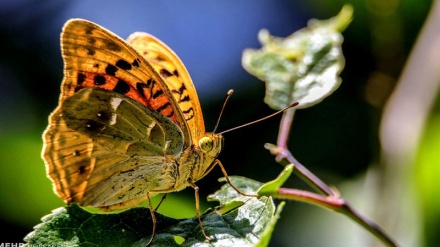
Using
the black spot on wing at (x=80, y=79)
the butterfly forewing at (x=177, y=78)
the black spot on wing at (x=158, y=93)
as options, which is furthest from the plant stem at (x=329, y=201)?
the black spot on wing at (x=80, y=79)

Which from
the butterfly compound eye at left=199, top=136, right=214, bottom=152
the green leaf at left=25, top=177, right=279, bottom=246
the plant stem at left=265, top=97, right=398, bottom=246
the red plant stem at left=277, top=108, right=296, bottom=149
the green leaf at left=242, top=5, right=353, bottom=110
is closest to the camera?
the green leaf at left=25, top=177, right=279, bottom=246

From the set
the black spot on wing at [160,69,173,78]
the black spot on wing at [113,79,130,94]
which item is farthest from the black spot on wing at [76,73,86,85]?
the black spot on wing at [160,69,173,78]

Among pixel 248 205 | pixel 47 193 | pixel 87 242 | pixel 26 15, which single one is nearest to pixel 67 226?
pixel 87 242

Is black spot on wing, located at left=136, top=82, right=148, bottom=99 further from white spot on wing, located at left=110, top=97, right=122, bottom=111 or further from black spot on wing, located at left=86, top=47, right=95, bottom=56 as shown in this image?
black spot on wing, located at left=86, top=47, right=95, bottom=56

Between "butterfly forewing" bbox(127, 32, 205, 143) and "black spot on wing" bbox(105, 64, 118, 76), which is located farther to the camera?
"butterfly forewing" bbox(127, 32, 205, 143)

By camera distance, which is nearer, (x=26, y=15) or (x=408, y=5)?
(x=408, y=5)

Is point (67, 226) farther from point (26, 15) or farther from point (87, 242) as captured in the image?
point (26, 15)
